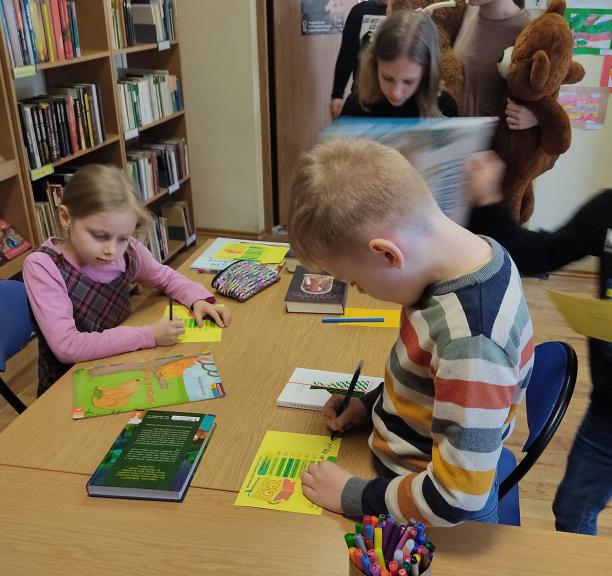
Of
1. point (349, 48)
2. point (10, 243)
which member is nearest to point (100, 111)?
point (10, 243)

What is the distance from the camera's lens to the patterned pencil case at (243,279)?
1601 mm

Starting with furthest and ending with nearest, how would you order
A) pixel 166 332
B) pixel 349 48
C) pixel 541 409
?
pixel 349 48 < pixel 166 332 < pixel 541 409

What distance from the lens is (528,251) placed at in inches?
49.1

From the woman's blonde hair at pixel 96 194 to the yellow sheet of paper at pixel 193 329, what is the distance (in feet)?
0.88

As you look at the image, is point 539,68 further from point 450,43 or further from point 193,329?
point 193,329

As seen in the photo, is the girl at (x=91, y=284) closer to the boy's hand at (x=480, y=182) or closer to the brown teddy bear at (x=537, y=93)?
→ the boy's hand at (x=480, y=182)

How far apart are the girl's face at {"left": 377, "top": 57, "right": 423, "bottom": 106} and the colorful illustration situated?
1639mm

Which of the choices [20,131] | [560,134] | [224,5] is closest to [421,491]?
[560,134]

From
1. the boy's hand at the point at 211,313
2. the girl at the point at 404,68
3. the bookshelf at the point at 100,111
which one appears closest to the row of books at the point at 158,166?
the bookshelf at the point at 100,111

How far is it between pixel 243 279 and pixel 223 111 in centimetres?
243

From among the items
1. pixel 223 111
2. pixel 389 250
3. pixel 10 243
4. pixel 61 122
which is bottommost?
pixel 10 243

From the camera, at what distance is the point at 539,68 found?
2.04 meters

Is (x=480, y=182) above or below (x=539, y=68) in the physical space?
below

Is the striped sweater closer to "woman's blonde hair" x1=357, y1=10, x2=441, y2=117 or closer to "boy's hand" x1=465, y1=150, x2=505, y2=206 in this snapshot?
"boy's hand" x1=465, y1=150, x2=505, y2=206
